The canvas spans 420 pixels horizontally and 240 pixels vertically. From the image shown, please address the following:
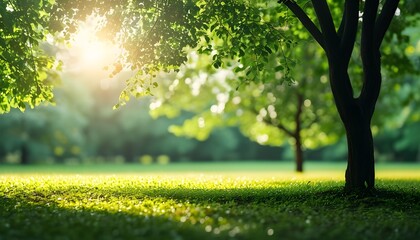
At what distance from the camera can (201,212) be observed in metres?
12.3

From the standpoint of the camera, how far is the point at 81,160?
8625cm

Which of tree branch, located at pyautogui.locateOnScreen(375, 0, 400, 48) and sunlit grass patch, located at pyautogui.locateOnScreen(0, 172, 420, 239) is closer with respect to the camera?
sunlit grass patch, located at pyautogui.locateOnScreen(0, 172, 420, 239)

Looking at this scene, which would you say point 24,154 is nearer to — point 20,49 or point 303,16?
point 20,49

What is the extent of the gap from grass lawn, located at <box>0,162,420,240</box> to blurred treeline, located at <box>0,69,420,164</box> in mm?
42749

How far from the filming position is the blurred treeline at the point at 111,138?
61.0m

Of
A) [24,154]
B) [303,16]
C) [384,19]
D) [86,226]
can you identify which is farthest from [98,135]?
[86,226]

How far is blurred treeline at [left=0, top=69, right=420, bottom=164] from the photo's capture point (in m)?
61.0

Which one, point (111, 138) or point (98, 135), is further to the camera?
point (111, 138)

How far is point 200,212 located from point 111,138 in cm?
7265

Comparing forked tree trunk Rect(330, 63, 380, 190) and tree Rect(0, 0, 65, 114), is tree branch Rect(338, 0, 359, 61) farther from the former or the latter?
tree Rect(0, 0, 65, 114)

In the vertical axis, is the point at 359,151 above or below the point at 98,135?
below

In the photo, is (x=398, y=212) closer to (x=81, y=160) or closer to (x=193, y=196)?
(x=193, y=196)

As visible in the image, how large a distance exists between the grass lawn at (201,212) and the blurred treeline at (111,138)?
1683 inches

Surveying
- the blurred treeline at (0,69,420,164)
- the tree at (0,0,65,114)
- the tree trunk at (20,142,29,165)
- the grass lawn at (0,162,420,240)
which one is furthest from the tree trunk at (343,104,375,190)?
the tree trunk at (20,142,29,165)
